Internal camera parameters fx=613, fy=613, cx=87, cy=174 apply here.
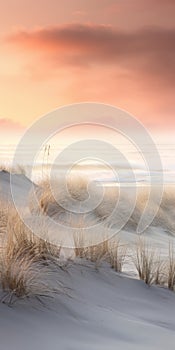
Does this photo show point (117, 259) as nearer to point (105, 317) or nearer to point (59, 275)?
point (59, 275)

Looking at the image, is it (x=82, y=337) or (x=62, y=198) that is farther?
(x=62, y=198)

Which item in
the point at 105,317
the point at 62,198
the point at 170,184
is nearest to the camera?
the point at 105,317

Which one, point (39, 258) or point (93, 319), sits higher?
point (39, 258)

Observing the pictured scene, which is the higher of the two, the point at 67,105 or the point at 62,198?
the point at 67,105

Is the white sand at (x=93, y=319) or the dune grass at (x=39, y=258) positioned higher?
the dune grass at (x=39, y=258)

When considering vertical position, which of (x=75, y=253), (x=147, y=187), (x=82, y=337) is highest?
(x=147, y=187)

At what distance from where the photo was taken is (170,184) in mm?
18500

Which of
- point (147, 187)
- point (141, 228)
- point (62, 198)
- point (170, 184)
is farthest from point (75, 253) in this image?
point (170, 184)

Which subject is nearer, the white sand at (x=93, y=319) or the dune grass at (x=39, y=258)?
the white sand at (x=93, y=319)

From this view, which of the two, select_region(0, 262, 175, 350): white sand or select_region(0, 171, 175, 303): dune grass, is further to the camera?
select_region(0, 171, 175, 303): dune grass

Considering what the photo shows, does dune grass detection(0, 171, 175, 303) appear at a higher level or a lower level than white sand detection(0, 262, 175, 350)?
higher

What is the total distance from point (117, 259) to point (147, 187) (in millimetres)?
9446

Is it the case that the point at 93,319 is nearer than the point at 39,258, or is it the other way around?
the point at 93,319

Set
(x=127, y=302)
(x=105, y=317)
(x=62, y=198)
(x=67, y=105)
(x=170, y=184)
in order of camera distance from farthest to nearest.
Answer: (x=170, y=184)
(x=62, y=198)
(x=67, y=105)
(x=127, y=302)
(x=105, y=317)
